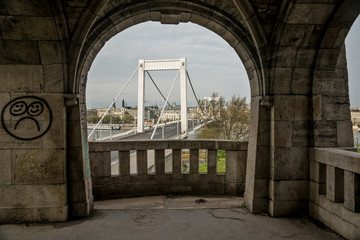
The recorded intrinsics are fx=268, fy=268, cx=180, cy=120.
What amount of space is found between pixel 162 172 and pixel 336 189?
230cm

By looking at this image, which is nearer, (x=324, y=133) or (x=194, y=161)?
(x=324, y=133)

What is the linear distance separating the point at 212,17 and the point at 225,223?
2.52 metres

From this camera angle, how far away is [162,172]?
409 cm

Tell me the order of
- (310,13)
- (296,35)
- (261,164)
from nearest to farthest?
(310,13), (296,35), (261,164)

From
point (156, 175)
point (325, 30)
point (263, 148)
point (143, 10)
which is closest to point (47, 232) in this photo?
point (156, 175)

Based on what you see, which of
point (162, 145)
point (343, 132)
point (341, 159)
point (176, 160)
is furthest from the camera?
point (176, 160)

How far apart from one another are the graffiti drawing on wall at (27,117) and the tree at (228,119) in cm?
1313

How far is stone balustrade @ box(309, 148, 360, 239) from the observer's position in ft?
8.04

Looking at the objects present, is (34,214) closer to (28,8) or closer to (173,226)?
(173,226)

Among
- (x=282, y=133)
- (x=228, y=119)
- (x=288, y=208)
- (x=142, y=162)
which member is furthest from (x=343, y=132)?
(x=228, y=119)

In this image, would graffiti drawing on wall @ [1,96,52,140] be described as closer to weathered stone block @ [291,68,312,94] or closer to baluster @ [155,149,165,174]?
baluster @ [155,149,165,174]

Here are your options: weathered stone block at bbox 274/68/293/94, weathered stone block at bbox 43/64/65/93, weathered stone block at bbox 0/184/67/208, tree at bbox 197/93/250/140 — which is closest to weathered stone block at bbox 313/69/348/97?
weathered stone block at bbox 274/68/293/94

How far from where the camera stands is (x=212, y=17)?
11.4 ft

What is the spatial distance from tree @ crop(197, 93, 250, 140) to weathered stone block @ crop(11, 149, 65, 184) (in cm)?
1304
